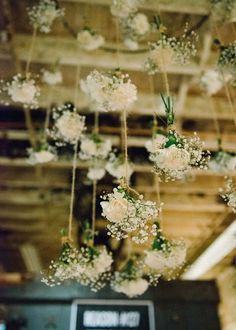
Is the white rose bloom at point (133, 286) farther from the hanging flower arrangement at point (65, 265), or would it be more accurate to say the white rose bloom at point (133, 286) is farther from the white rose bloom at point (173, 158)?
the white rose bloom at point (173, 158)

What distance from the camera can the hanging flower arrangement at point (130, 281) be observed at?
381 cm

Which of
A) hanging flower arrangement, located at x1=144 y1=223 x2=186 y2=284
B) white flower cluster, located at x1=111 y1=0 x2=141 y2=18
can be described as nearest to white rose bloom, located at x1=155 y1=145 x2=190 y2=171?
hanging flower arrangement, located at x1=144 y1=223 x2=186 y2=284

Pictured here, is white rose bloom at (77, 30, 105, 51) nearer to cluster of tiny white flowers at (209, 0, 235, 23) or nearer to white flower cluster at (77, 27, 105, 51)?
white flower cluster at (77, 27, 105, 51)

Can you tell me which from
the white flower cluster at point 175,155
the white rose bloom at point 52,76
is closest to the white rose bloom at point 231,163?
the white rose bloom at point 52,76

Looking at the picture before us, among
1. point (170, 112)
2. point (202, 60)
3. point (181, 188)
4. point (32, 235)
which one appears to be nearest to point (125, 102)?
point (170, 112)

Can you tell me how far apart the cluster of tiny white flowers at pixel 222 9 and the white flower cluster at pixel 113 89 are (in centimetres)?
140

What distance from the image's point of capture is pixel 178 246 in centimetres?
303

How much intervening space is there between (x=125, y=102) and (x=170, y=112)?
42cm

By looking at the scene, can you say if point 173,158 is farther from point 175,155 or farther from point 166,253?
point 166,253

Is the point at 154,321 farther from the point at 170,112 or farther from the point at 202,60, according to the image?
the point at 170,112

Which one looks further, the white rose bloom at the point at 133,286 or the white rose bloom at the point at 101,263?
the white rose bloom at the point at 133,286

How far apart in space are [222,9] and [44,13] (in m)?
1.52

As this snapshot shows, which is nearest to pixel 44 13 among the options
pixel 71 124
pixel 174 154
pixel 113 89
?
pixel 71 124

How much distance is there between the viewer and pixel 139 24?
3.52 metres
